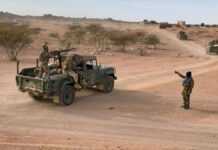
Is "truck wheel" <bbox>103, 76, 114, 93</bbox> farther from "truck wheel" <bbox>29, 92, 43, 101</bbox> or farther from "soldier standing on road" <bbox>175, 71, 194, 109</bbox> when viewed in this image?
"soldier standing on road" <bbox>175, 71, 194, 109</bbox>

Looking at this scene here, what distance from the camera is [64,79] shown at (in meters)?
16.6

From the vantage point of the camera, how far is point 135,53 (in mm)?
44031

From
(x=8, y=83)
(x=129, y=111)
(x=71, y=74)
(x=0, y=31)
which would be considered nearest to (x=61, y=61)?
(x=71, y=74)

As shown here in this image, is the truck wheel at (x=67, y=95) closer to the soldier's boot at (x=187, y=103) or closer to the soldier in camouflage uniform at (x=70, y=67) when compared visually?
the soldier in camouflage uniform at (x=70, y=67)

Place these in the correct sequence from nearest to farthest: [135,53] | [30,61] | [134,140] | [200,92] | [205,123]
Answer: [134,140] < [205,123] < [200,92] < [30,61] < [135,53]

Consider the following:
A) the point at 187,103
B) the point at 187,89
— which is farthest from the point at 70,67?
the point at 187,103

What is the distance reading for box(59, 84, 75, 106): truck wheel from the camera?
16.5 metres

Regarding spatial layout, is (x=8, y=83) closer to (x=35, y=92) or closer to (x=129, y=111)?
(x=35, y=92)

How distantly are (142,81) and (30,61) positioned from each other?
501 inches

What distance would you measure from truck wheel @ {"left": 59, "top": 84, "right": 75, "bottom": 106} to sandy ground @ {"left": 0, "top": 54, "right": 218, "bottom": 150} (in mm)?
244

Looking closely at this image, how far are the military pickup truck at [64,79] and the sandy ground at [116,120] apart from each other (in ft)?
1.48

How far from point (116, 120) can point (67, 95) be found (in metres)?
2.78

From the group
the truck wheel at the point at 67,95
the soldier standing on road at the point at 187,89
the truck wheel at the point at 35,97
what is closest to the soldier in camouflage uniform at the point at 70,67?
the truck wheel at the point at 67,95

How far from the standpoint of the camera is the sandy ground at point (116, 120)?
38.8 ft
